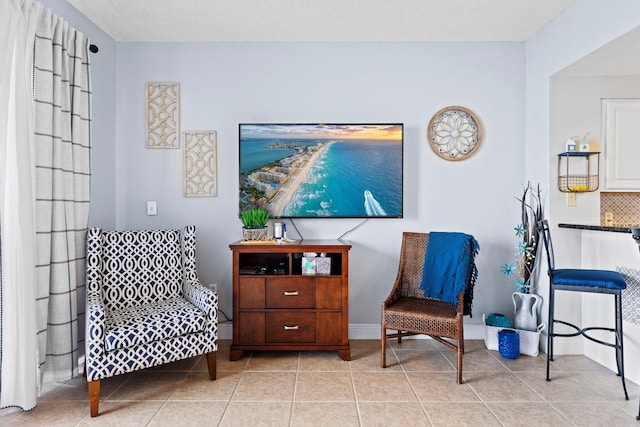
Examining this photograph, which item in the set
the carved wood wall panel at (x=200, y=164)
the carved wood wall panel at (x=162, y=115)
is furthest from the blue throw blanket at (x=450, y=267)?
the carved wood wall panel at (x=162, y=115)

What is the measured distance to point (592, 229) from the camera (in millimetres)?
2592

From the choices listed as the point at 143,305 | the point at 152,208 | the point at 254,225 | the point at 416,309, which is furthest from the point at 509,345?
the point at 152,208

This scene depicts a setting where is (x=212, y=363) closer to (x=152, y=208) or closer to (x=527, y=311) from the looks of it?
(x=152, y=208)

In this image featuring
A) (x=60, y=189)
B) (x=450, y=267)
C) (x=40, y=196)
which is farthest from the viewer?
(x=450, y=267)

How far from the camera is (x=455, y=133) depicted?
326 centimetres

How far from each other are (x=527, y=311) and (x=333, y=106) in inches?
89.1

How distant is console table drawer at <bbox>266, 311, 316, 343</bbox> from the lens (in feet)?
9.26

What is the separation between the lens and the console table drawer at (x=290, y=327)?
2822 millimetres

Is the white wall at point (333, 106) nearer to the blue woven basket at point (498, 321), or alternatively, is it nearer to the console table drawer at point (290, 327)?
the blue woven basket at point (498, 321)

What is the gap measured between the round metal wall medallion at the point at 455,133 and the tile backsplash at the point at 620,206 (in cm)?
113

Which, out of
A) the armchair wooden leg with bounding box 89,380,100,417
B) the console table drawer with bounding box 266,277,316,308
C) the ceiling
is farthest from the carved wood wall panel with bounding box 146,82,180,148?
the armchair wooden leg with bounding box 89,380,100,417

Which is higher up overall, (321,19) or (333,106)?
(321,19)

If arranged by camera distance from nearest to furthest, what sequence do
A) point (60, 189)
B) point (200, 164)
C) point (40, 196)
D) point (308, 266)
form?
1. point (40, 196)
2. point (60, 189)
3. point (308, 266)
4. point (200, 164)

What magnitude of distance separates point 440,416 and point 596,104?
2.56m
